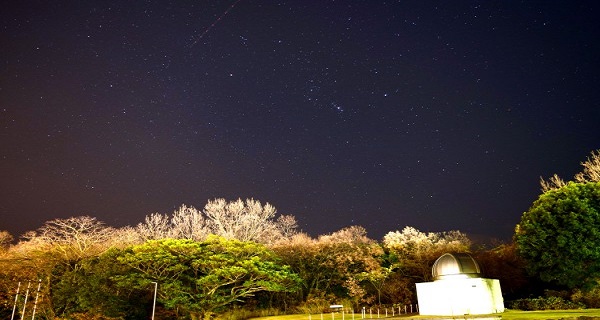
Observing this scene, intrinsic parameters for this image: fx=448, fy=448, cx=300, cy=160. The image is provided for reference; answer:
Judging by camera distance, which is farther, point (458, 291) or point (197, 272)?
point (197, 272)

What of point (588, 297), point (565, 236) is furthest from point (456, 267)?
point (588, 297)

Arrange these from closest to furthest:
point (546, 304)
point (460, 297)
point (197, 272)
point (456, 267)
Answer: point (460, 297) → point (456, 267) → point (197, 272) → point (546, 304)

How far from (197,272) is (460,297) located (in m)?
15.8

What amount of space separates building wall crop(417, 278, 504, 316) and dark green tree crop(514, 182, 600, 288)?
6895 mm

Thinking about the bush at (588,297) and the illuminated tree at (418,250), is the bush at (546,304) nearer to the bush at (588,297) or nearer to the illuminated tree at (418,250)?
the bush at (588,297)

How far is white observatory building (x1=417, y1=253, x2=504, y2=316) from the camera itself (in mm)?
24703

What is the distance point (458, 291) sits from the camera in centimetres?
2483

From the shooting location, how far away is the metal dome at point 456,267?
82.2 feet

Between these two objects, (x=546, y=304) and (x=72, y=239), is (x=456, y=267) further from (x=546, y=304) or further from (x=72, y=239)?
(x=72, y=239)

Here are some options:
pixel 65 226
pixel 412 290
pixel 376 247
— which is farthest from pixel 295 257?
pixel 65 226

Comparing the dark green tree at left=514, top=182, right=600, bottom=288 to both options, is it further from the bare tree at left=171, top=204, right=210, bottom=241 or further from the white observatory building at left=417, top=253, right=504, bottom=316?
the bare tree at left=171, top=204, right=210, bottom=241

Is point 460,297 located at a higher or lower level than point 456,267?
lower

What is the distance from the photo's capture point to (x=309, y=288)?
35594 millimetres

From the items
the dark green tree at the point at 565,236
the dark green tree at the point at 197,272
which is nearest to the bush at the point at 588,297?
the dark green tree at the point at 565,236
